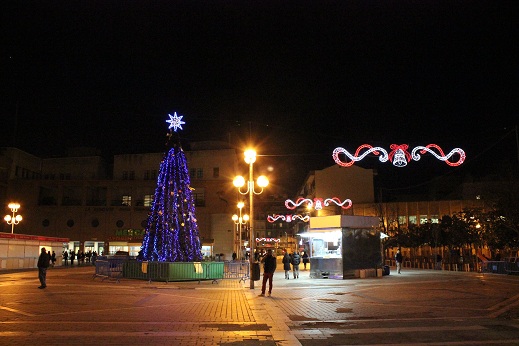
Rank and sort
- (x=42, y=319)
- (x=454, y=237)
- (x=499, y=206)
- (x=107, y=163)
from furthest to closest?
(x=107, y=163)
(x=454, y=237)
(x=499, y=206)
(x=42, y=319)

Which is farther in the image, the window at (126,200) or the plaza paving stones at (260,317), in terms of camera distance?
the window at (126,200)

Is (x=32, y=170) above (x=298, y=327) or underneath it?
above

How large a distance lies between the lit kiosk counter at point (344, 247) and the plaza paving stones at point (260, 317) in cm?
800

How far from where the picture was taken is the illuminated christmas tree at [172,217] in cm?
2477

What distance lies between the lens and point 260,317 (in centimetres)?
1192

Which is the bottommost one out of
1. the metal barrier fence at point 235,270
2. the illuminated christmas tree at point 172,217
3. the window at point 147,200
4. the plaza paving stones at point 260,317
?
the plaza paving stones at point 260,317

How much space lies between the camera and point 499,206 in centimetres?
3269

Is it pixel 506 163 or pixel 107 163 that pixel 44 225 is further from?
pixel 506 163

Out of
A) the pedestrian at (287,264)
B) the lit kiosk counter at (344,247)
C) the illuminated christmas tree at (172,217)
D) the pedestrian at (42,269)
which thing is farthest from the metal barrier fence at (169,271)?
the lit kiosk counter at (344,247)

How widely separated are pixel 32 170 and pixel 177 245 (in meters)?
51.1

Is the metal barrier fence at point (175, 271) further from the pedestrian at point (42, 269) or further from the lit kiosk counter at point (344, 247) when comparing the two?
the lit kiosk counter at point (344, 247)

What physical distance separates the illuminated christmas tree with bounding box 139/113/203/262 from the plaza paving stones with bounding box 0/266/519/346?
20.1 feet

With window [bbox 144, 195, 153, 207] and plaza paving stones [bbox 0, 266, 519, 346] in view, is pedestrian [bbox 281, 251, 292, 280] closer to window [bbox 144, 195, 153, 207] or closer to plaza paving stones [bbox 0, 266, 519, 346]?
plaza paving stones [bbox 0, 266, 519, 346]

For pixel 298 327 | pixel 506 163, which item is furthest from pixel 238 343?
pixel 506 163
